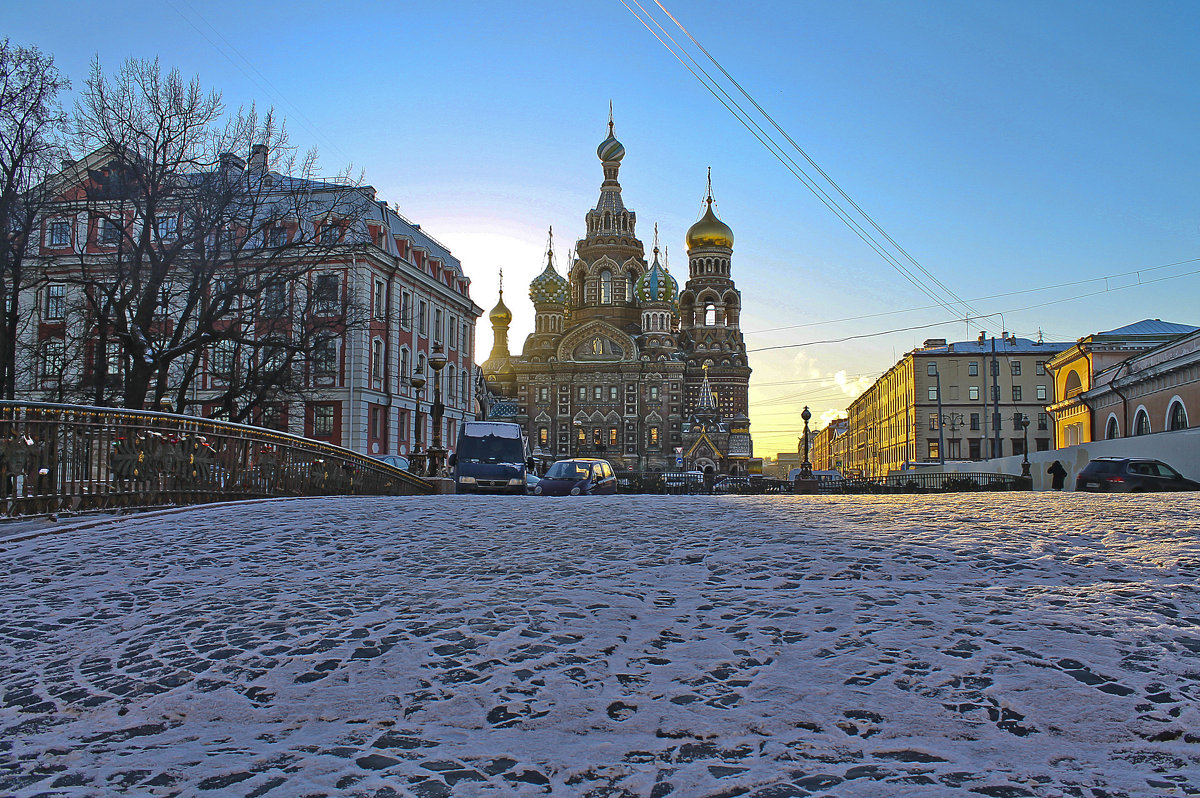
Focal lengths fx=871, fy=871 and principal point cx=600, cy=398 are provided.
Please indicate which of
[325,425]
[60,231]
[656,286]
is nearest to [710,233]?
[656,286]

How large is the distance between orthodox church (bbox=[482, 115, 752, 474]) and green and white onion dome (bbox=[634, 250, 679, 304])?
0.13 m

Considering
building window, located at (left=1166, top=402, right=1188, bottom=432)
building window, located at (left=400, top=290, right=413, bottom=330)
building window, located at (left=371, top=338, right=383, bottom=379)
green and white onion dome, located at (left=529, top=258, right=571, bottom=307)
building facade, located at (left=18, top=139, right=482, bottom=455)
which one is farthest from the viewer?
green and white onion dome, located at (left=529, top=258, right=571, bottom=307)

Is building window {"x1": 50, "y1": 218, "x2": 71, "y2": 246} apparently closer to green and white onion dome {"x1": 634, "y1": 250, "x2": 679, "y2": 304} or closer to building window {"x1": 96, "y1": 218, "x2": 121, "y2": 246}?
building window {"x1": 96, "y1": 218, "x2": 121, "y2": 246}

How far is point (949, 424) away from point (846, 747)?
246 ft

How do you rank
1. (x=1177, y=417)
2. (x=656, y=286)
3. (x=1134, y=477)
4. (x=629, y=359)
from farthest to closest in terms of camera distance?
(x=656, y=286) < (x=629, y=359) < (x=1177, y=417) < (x=1134, y=477)

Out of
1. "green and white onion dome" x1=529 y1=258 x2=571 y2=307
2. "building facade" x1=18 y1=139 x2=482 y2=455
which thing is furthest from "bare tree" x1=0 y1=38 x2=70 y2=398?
"green and white onion dome" x1=529 y1=258 x2=571 y2=307

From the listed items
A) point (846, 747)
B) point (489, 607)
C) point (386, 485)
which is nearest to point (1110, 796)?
point (846, 747)

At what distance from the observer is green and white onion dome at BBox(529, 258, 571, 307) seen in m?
95.1

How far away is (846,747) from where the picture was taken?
3.97m

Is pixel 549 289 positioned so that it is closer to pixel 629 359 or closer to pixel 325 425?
pixel 629 359

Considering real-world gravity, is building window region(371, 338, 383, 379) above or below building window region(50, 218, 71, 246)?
below

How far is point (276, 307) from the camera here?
86.9ft

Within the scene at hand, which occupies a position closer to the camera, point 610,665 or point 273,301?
point 610,665

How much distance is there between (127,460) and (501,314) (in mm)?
94627
